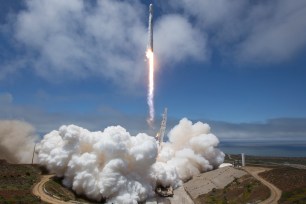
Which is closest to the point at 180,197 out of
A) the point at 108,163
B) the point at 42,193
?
the point at 108,163

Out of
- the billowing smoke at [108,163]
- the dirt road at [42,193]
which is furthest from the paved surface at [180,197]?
the dirt road at [42,193]

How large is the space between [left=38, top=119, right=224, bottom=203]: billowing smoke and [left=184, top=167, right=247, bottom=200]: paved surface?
12.4 feet

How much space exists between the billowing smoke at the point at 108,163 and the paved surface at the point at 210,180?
12.4 feet

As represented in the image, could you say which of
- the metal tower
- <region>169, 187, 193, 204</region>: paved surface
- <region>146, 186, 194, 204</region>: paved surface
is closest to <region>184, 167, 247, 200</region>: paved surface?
<region>169, 187, 193, 204</region>: paved surface

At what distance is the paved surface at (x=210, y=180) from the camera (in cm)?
7788

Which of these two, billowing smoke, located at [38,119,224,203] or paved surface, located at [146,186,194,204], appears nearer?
billowing smoke, located at [38,119,224,203]

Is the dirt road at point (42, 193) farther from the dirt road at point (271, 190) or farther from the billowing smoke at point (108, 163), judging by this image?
the dirt road at point (271, 190)

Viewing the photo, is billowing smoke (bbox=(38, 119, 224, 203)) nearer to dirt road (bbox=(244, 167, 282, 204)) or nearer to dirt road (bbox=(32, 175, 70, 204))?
dirt road (bbox=(32, 175, 70, 204))

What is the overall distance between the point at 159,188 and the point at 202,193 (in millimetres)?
9921

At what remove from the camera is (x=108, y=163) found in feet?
213

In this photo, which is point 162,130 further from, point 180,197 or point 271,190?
Answer: point 271,190

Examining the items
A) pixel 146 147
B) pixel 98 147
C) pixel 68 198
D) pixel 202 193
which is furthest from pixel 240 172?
pixel 68 198

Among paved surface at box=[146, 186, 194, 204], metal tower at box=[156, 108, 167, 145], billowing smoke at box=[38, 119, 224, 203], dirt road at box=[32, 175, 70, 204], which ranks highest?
metal tower at box=[156, 108, 167, 145]

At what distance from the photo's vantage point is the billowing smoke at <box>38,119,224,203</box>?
64.0m
